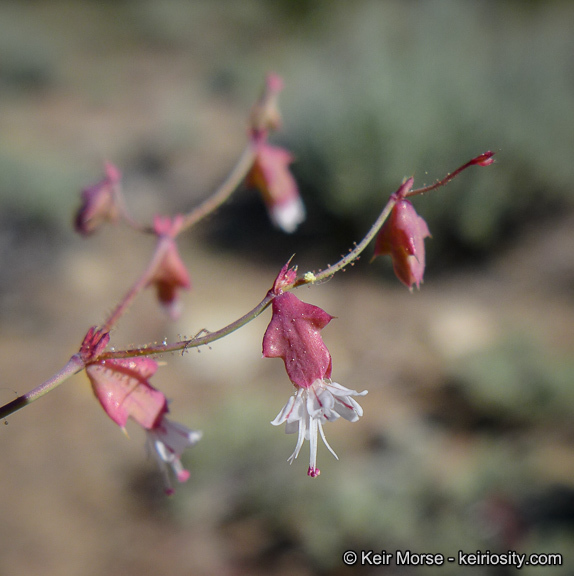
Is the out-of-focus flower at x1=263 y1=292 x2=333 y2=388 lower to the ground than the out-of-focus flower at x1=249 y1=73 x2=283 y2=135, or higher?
lower

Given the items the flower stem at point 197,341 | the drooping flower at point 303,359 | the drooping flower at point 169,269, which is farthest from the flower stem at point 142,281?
the drooping flower at point 303,359

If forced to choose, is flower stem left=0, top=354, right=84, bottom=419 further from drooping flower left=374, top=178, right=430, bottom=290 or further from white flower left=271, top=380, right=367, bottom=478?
drooping flower left=374, top=178, right=430, bottom=290

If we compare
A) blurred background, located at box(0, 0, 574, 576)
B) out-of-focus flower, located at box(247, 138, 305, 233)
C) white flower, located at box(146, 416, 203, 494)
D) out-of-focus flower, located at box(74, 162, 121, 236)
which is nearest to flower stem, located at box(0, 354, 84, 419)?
white flower, located at box(146, 416, 203, 494)

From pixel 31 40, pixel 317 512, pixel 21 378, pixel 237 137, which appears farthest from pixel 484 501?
pixel 31 40

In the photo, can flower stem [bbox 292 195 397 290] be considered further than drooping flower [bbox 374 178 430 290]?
No

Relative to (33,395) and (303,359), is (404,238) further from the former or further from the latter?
(33,395)

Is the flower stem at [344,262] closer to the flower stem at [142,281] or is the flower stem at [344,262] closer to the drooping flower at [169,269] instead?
the flower stem at [142,281]

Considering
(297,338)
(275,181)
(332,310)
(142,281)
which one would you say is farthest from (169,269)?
(332,310)

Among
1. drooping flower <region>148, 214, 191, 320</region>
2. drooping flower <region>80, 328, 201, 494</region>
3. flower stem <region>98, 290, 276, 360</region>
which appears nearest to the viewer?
flower stem <region>98, 290, 276, 360</region>
